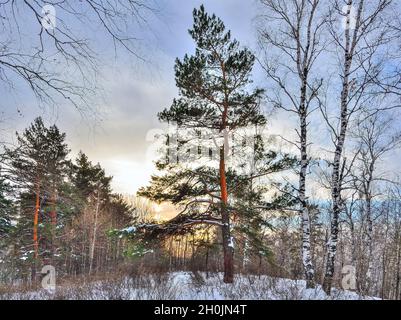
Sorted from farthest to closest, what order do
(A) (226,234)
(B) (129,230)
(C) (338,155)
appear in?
(A) (226,234)
(B) (129,230)
(C) (338,155)

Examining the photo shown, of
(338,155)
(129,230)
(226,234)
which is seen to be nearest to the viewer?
(338,155)

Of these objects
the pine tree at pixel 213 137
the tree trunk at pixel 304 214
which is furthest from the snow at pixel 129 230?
the tree trunk at pixel 304 214

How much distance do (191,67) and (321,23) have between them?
5.37m

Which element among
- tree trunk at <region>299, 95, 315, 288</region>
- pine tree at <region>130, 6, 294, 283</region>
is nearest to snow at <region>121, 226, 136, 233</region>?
pine tree at <region>130, 6, 294, 283</region>

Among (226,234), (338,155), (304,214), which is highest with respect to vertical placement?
(338,155)

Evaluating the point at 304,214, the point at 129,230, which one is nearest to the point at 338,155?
the point at 304,214

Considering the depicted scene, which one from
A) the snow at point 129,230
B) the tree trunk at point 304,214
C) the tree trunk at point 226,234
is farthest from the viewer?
the tree trunk at point 226,234

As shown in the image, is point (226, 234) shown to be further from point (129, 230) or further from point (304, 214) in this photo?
point (129, 230)

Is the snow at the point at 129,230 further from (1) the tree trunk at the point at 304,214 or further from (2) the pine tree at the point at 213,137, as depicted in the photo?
(1) the tree trunk at the point at 304,214

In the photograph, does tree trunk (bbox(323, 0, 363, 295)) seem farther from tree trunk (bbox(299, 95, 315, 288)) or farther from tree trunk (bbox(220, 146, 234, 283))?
tree trunk (bbox(220, 146, 234, 283))

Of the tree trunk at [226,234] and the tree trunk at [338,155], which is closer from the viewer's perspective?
the tree trunk at [338,155]

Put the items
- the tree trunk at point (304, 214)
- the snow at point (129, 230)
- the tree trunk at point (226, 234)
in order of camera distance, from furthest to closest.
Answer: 1. the tree trunk at point (226, 234)
2. the snow at point (129, 230)
3. the tree trunk at point (304, 214)

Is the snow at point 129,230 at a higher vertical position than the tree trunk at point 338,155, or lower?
lower
